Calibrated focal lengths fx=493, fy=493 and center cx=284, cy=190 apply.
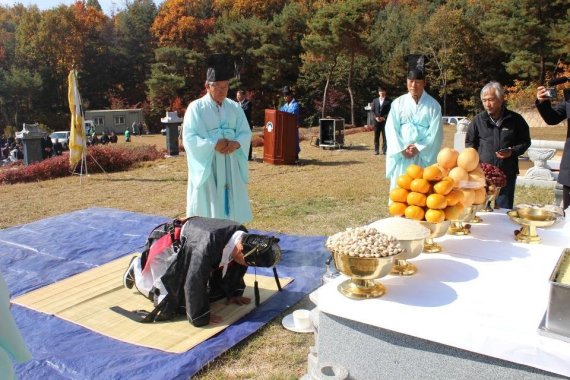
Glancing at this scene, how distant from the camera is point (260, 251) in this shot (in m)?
3.28

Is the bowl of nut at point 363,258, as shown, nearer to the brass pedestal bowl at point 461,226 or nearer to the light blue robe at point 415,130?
the brass pedestal bowl at point 461,226

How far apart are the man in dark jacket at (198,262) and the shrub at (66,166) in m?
9.34

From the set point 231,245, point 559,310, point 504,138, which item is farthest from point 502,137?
point 559,310

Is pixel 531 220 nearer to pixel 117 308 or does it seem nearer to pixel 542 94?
pixel 542 94

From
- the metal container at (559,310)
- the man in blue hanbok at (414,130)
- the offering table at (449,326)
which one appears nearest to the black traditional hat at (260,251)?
the offering table at (449,326)

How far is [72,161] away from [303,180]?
4981 mm

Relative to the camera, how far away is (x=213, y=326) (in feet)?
11.6

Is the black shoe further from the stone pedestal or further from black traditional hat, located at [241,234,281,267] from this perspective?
the stone pedestal

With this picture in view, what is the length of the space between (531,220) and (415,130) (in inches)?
81.2

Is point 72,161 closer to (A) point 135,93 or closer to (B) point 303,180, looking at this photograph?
(B) point 303,180

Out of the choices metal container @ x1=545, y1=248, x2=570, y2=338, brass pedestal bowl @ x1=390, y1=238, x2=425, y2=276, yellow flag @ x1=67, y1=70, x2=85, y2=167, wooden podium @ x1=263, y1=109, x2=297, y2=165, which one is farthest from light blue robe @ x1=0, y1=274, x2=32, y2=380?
wooden podium @ x1=263, y1=109, x2=297, y2=165

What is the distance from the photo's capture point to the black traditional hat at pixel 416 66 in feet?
14.9

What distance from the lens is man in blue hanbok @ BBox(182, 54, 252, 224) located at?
4.62m

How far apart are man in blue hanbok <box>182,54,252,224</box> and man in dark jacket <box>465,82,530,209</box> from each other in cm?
229
